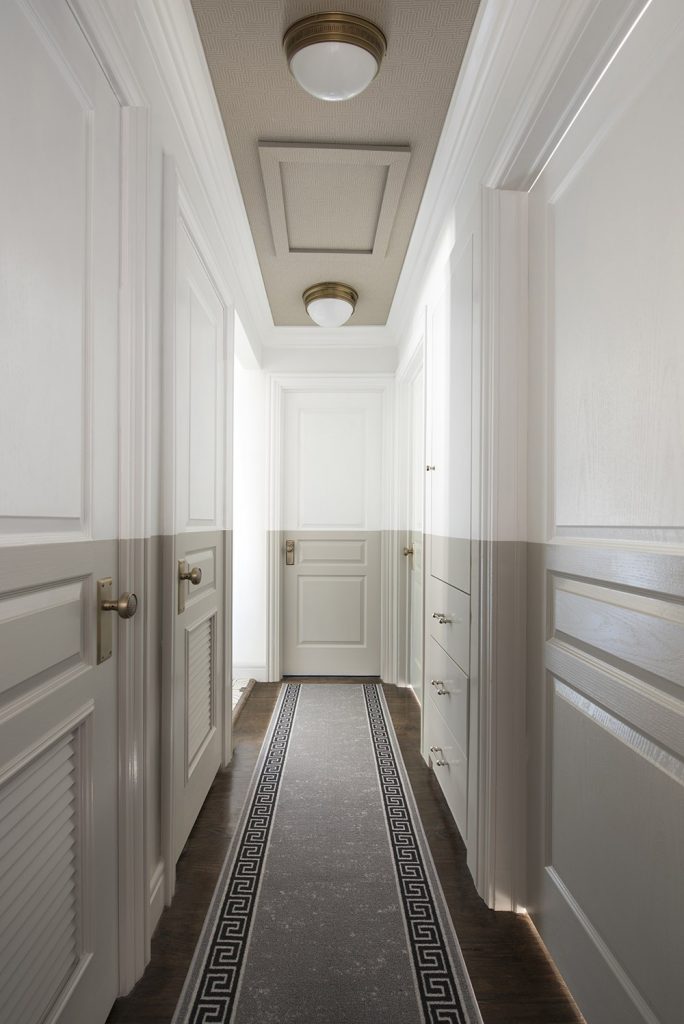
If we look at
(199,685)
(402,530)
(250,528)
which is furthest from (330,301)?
(199,685)

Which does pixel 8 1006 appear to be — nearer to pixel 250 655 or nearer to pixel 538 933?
pixel 538 933

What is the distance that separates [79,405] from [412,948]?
4.76 feet

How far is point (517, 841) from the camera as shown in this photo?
5.19 feet

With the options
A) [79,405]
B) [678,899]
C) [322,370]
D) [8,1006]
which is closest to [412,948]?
[678,899]

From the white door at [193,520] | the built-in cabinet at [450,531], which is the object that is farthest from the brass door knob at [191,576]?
the built-in cabinet at [450,531]

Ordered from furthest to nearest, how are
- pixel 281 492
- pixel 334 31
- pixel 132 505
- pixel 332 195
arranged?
pixel 281 492 < pixel 332 195 < pixel 334 31 < pixel 132 505

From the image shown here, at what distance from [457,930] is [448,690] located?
0.74 metres

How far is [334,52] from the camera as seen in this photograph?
60.1 inches

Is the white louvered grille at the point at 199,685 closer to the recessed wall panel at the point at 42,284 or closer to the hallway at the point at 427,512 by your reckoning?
the hallway at the point at 427,512

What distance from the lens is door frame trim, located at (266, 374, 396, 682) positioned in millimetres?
3930

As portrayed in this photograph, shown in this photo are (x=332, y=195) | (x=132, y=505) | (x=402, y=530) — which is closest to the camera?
(x=132, y=505)

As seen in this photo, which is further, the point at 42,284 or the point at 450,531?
the point at 450,531

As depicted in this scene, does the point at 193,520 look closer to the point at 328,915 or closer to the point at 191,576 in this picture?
the point at 191,576

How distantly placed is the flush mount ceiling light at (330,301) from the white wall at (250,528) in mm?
791
